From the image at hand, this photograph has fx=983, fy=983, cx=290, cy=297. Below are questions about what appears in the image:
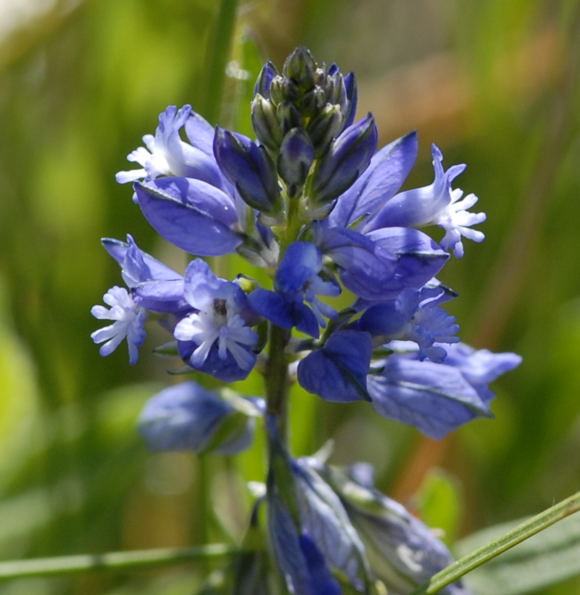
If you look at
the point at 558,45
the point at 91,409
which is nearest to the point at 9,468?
the point at 91,409

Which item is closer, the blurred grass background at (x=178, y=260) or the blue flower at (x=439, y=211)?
the blue flower at (x=439, y=211)

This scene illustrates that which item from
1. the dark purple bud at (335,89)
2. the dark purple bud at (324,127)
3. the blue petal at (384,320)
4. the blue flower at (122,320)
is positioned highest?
the dark purple bud at (335,89)

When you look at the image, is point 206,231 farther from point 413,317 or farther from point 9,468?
point 9,468

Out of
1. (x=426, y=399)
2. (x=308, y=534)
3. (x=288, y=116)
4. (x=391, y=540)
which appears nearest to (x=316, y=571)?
(x=308, y=534)

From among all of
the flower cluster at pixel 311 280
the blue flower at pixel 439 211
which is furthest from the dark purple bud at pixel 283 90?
the blue flower at pixel 439 211

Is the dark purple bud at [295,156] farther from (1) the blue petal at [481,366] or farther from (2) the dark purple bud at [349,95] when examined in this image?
(1) the blue petal at [481,366]

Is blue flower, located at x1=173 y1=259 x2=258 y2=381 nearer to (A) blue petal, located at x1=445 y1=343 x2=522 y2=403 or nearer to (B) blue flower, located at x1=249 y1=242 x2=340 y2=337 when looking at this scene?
(B) blue flower, located at x1=249 y1=242 x2=340 y2=337
